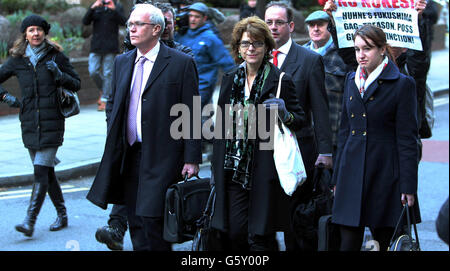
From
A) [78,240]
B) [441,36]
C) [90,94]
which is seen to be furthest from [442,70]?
[78,240]

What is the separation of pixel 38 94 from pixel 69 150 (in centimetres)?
371

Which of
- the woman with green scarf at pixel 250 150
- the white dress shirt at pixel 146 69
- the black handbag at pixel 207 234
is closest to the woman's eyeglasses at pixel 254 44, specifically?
the woman with green scarf at pixel 250 150

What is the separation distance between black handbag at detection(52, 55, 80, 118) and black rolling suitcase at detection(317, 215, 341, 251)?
283 cm

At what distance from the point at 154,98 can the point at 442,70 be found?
18892mm

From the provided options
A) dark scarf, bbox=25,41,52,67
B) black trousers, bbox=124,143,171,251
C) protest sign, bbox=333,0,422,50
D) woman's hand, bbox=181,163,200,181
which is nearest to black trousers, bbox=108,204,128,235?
black trousers, bbox=124,143,171,251

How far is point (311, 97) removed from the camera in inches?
234

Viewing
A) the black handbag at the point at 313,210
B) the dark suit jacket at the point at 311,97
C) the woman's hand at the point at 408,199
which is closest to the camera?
the woman's hand at the point at 408,199

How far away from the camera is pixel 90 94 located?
592 inches

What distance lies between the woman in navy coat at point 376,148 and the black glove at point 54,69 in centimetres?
297

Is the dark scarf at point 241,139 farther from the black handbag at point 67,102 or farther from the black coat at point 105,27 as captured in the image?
the black coat at point 105,27

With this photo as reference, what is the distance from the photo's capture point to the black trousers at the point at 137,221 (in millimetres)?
5516

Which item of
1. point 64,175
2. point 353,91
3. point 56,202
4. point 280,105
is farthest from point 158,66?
point 64,175

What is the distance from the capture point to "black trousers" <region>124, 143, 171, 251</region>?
552 cm

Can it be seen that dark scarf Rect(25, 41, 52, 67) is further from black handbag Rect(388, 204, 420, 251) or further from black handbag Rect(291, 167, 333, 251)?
black handbag Rect(388, 204, 420, 251)
